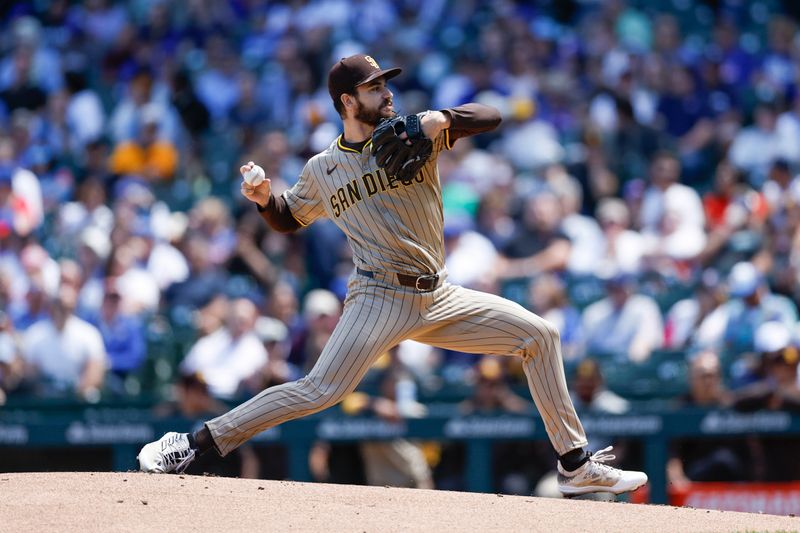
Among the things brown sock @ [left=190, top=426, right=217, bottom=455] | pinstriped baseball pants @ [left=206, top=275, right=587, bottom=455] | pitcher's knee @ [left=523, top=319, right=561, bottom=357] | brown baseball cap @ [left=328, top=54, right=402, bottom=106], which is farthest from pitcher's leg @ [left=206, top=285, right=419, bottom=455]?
brown baseball cap @ [left=328, top=54, right=402, bottom=106]

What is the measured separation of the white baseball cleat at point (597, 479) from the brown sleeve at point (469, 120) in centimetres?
148

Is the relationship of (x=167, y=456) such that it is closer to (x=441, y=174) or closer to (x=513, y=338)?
(x=513, y=338)

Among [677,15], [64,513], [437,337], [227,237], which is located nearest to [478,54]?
[677,15]

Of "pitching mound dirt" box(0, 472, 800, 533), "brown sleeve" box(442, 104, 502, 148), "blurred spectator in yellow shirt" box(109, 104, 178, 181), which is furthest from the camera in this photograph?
"blurred spectator in yellow shirt" box(109, 104, 178, 181)

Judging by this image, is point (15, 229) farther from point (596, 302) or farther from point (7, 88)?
point (596, 302)

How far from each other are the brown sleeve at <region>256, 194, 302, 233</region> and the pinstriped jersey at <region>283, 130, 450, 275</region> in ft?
0.87

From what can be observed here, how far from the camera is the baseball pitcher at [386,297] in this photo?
5.44 meters


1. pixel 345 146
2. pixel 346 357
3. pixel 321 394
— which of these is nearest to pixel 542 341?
pixel 346 357

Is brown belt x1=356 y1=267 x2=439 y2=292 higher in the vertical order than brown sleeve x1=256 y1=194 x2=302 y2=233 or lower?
lower

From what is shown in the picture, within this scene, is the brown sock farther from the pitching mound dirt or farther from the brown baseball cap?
the brown baseball cap

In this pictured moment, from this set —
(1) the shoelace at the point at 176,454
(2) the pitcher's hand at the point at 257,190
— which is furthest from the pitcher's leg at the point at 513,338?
(1) the shoelace at the point at 176,454

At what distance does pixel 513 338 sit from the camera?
556 cm

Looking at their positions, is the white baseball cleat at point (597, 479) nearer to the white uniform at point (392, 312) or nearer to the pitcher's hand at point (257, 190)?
the white uniform at point (392, 312)

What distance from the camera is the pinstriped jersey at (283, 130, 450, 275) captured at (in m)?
5.46
